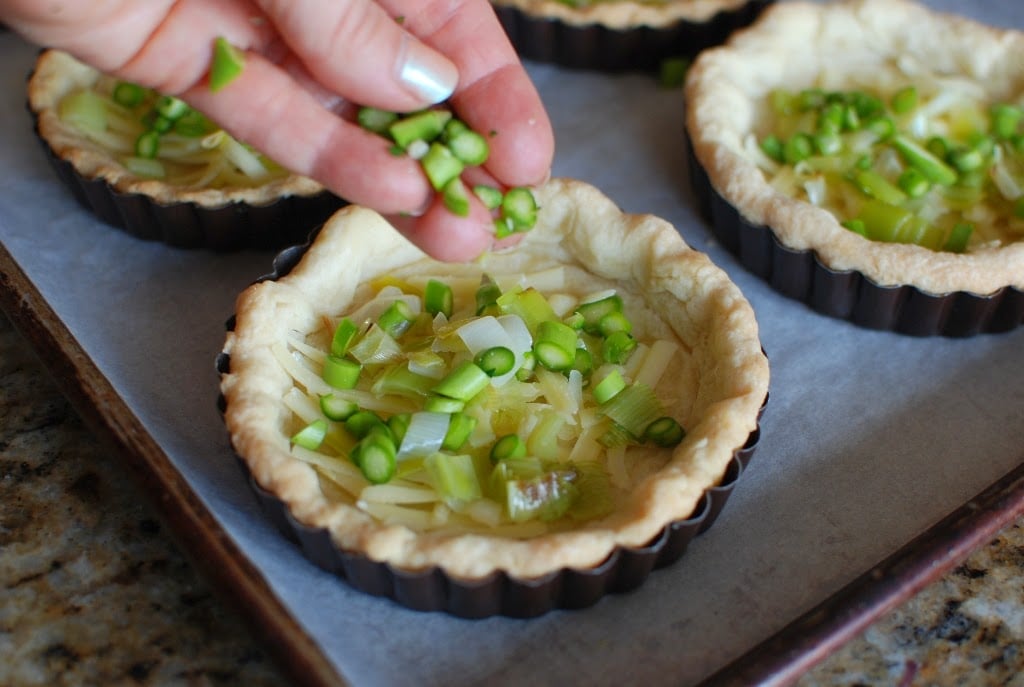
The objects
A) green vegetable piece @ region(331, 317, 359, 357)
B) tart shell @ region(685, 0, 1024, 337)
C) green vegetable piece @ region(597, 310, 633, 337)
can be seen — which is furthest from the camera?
tart shell @ region(685, 0, 1024, 337)

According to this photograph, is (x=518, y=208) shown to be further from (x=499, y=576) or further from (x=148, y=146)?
(x=148, y=146)

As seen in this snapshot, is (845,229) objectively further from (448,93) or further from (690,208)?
(448,93)

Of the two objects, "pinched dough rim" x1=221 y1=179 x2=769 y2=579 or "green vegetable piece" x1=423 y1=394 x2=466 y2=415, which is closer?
"pinched dough rim" x1=221 y1=179 x2=769 y2=579

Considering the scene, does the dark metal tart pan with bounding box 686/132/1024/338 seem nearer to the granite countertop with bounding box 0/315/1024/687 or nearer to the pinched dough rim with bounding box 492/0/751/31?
the granite countertop with bounding box 0/315/1024/687

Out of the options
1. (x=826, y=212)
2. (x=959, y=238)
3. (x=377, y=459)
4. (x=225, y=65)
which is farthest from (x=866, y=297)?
(x=225, y=65)

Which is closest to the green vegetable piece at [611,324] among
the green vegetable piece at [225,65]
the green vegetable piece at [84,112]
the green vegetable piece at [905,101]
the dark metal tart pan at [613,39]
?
the green vegetable piece at [225,65]

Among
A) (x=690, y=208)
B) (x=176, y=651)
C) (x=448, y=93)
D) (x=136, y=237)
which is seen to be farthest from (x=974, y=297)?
(x=136, y=237)

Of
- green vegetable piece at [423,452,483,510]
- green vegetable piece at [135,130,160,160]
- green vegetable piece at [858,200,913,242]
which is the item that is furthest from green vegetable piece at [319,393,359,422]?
green vegetable piece at [858,200,913,242]
